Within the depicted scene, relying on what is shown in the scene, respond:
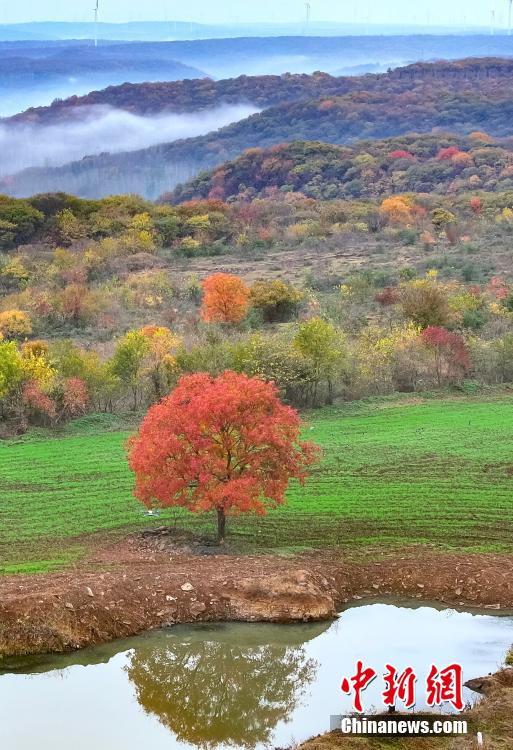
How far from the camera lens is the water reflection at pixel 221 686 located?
86.9 feet

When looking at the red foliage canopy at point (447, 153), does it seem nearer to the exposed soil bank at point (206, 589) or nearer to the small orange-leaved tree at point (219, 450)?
the small orange-leaved tree at point (219, 450)

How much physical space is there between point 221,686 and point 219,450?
32.2 ft

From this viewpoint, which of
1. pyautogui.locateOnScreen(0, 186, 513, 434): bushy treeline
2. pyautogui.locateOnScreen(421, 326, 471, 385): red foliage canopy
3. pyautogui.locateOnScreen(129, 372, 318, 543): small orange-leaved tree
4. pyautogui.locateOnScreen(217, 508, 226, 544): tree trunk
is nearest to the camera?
pyautogui.locateOnScreen(129, 372, 318, 543): small orange-leaved tree

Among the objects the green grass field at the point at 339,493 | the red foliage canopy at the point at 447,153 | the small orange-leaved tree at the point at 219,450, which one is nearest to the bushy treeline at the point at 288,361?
the green grass field at the point at 339,493

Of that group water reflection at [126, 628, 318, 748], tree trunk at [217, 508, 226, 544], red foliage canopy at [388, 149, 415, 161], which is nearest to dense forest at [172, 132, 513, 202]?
red foliage canopy at [388, 149, 415, 161]

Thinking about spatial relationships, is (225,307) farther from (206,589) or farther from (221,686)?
(221,686)

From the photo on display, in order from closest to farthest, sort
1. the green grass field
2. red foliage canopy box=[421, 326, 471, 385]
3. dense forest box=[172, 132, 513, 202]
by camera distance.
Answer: the green grass field < red foliage canopy box=[421, 326, 471, 385] < dense forest box=[172, 132, 513, 202]

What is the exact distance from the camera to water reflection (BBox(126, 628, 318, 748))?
26.5 metres

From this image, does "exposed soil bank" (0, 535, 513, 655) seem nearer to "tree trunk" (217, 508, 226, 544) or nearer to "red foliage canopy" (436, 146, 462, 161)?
"tree trunk" (217, 508, 226, 544)

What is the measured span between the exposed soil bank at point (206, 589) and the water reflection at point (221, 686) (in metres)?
1.45

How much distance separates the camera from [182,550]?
37.6m

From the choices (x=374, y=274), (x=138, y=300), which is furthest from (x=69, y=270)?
(x=374, y=274)

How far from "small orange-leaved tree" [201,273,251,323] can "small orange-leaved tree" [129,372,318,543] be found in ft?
147

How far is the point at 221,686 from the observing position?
2894 centimetres
